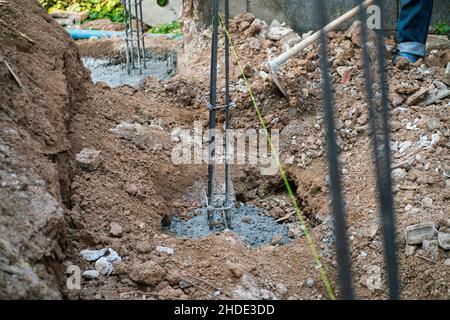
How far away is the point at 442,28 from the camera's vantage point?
5520 millimetres

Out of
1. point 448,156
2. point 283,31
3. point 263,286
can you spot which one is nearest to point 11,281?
point 263,286

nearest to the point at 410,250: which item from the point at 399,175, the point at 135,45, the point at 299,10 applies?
the point at 399,175

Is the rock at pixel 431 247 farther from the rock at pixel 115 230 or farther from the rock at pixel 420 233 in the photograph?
the rock at pixel 115 230

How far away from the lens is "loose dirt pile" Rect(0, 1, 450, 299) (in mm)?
2760

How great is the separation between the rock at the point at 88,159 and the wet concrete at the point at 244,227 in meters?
0.65

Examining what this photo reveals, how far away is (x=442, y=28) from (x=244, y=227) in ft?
9.88

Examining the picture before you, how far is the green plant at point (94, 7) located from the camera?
8305 millimetres

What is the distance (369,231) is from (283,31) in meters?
2.62

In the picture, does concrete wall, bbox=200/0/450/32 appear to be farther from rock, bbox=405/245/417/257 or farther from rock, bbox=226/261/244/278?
rock, bbox=226/261/244/278

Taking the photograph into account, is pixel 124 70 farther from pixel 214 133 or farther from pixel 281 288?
pixel 281 288

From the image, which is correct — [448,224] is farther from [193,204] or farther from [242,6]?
[242,6]

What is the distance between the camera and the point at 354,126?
4.46 meters

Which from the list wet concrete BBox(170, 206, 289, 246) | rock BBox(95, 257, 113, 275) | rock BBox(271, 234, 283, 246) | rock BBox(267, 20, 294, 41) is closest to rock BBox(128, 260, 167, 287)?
rock BBox(95, 257, 113, 275)

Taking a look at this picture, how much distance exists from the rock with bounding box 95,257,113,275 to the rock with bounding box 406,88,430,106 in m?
2.71
